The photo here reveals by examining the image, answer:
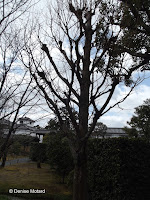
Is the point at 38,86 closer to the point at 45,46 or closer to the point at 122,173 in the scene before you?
the point at 45,46

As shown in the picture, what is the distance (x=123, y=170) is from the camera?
597 cm

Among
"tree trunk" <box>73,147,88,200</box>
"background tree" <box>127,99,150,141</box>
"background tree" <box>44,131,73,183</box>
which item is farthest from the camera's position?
"background tree" <box>127,99,150,141</box>

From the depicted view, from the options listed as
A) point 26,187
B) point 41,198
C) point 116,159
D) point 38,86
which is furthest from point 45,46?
point 26,187

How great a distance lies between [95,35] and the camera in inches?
130

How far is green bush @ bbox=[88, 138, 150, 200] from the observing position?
19.4 ft

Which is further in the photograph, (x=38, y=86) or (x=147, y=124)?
(x=147, y=124)

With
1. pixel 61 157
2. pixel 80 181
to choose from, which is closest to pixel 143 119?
pixel 61 157

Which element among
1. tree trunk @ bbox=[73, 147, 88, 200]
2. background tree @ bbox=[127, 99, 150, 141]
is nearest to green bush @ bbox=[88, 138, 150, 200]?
tree trunk @ bbox=[73, 147, 88, 200]

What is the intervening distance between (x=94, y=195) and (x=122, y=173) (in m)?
1.76

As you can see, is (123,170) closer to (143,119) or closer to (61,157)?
(61,157)

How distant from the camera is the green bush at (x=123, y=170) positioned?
19.4ft

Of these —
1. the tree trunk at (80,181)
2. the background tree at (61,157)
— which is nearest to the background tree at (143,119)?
the background tree at (61,157)

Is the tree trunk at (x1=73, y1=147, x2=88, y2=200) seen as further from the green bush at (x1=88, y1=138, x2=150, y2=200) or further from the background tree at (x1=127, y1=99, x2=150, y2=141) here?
the background tree at (x1=127, y1=99, x2=150, y2=141)

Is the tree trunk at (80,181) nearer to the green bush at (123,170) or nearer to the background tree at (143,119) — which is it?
the green bush at (123,170)
